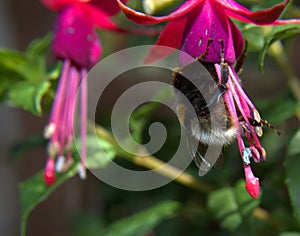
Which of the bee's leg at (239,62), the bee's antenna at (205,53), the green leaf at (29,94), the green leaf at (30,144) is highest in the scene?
the bee's antenna at (205,53)

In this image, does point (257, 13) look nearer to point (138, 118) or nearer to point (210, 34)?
point (210, 34)

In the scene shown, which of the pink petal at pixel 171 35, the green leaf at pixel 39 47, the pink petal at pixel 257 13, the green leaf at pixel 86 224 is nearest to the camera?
the pink petal at pixel 257 13

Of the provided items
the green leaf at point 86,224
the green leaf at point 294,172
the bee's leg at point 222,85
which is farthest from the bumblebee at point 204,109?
the green leaf at point 86,224

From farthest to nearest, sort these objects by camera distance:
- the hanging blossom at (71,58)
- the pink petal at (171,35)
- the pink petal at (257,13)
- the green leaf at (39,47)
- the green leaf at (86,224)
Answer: the green leaf at (86,224)
the green leaf at (39,47)
the hanging blossom at (71,58)
the pink petal at (171,35)
the pink petal at (257,13)

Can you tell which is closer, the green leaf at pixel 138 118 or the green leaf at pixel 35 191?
the green leaf at pixel 35 191

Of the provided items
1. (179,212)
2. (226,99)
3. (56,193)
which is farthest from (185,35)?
(56,193)

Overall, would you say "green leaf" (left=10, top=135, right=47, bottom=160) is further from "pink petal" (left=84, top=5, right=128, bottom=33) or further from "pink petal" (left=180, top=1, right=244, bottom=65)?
"pink petal" (left=180, top=1, right=244, bottom=65)

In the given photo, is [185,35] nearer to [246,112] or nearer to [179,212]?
[246,112]

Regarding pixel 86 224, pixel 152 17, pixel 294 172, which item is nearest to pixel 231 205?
pixel 294 172

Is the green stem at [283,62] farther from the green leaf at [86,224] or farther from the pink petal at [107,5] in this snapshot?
the green leaf at [86,224]
